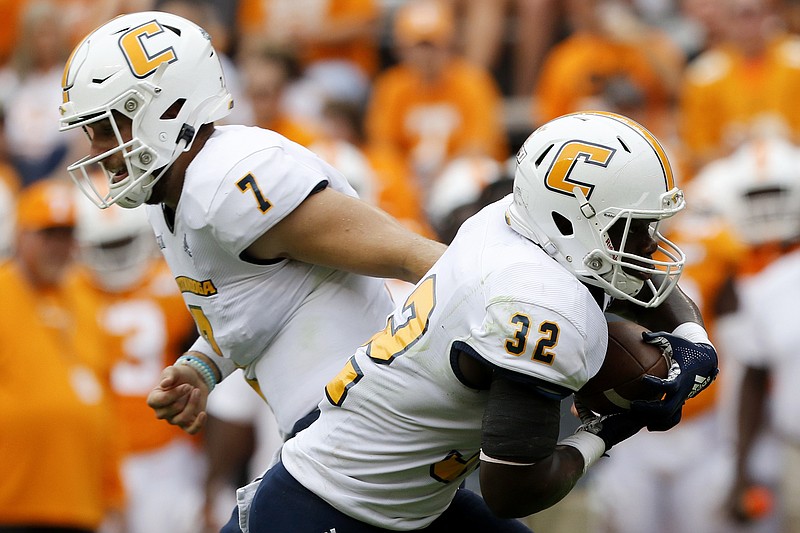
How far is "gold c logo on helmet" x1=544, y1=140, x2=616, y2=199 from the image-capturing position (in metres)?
2.93

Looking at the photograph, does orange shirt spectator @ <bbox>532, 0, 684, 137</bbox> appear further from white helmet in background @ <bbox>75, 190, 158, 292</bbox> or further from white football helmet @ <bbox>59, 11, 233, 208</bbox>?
white football helmet @ <bbox>59, 11, 233, 208</bbox>

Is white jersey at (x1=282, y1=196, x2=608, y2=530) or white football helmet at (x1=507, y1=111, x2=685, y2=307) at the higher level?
white football helmet at (x1=507, y1=111, x2=685, y2=307)

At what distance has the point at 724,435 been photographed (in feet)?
22.3

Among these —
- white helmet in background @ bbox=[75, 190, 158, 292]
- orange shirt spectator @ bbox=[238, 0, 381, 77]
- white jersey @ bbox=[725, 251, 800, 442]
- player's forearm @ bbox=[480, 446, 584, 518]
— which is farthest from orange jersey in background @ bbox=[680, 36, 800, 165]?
player's forearm @ bbox=[480, 446, 584, 518]

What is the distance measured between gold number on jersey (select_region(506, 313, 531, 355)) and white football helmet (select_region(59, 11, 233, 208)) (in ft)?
3.63

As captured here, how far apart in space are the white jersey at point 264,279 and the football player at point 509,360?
25 cm

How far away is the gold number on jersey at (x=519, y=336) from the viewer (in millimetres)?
2756

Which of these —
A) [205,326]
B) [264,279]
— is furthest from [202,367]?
→ [264,279]

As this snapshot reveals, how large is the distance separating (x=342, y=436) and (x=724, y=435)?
13.4 feet

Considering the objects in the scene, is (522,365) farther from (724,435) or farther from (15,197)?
(15,197)

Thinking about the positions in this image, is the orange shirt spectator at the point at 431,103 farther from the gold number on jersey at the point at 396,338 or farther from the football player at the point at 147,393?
the gold number on jersey at the point at 396,338

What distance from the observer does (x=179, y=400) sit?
140 inches

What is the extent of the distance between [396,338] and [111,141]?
3.13ft

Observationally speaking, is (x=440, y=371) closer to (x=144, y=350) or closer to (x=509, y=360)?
(x=509, y=360)
